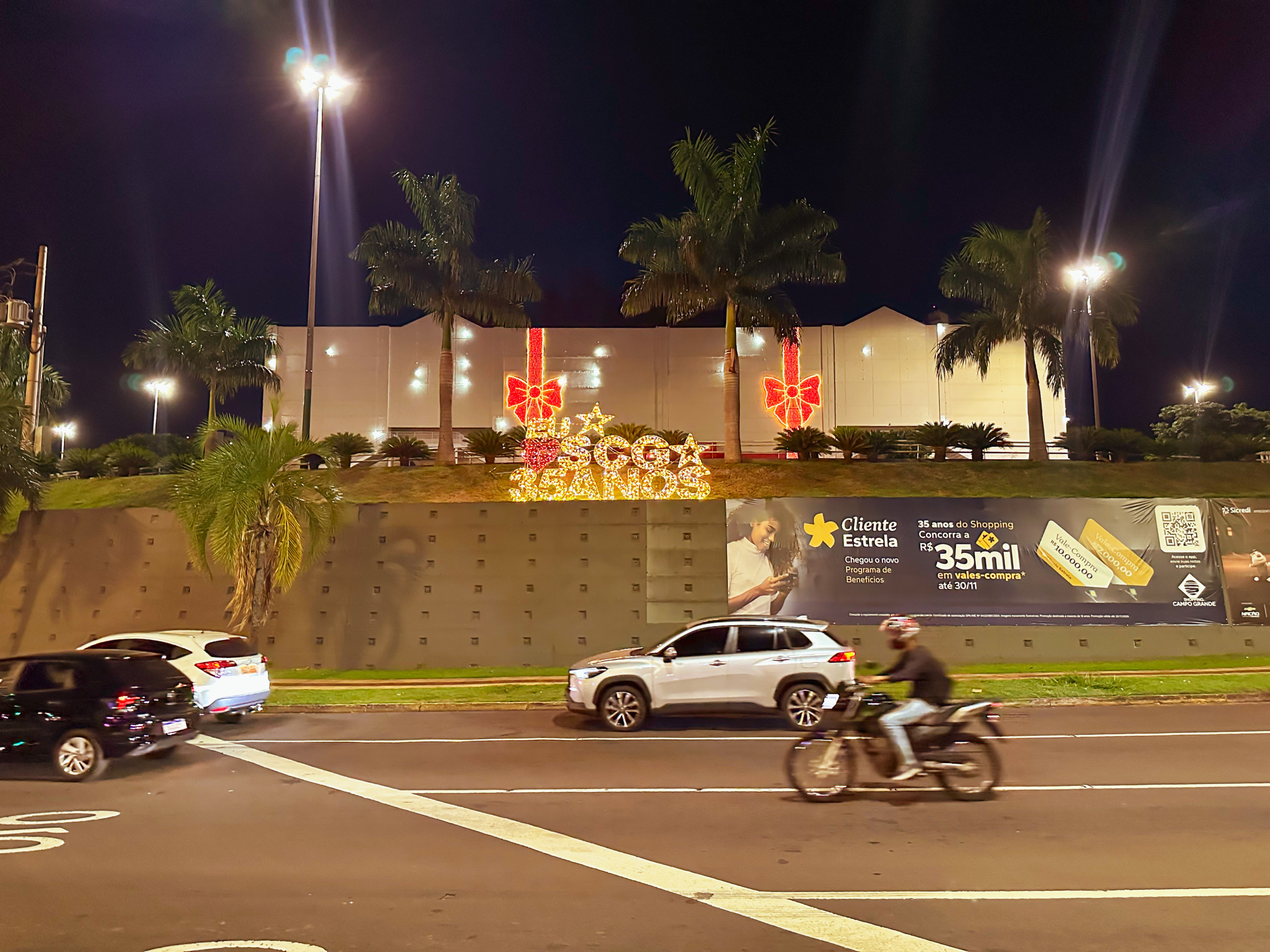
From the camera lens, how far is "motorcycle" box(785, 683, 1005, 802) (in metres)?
7.75

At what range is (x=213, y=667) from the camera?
11.9m

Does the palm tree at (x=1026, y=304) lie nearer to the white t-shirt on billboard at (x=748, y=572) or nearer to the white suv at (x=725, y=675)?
the white t-shirt on billboard at (x=748, y=572)

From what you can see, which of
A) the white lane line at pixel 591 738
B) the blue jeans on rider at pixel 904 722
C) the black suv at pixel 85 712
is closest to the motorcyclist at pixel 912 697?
the blue jeans on rider at pixel 904 722

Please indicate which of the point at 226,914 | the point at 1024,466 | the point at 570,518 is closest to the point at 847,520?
the point at 570,518

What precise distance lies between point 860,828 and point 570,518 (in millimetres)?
12298

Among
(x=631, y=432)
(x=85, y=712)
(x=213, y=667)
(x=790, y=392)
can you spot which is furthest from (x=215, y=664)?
(x=790, y=392)

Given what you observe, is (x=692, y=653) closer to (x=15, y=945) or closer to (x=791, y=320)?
(x=15, y=945)

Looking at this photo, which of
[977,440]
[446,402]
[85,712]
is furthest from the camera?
[446,402]

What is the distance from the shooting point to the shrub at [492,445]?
25.3 meters

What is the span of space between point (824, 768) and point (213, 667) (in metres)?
8.68

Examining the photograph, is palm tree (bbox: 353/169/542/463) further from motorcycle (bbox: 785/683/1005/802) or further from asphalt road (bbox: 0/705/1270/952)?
motorcycle (bbox: 785/683/1005/802)

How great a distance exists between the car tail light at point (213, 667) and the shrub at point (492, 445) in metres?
13.8

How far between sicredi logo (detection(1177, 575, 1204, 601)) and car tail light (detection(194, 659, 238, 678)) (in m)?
18.0

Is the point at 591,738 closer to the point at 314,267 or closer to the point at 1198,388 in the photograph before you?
the point at 314,267
